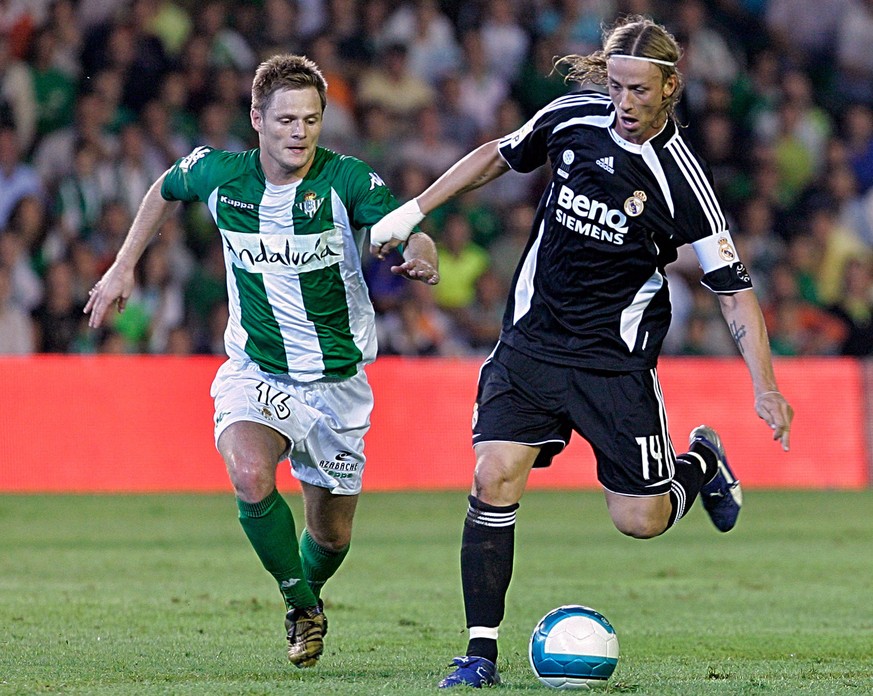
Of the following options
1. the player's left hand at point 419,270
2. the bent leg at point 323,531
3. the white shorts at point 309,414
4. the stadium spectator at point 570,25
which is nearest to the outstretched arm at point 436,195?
the player's left hand at point 419,270

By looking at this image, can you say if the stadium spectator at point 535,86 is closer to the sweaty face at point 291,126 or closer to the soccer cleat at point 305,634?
the sweaty face at point 291,126

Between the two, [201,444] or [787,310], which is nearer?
[201,444]

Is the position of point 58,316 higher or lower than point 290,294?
lower

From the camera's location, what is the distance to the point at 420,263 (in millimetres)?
5430

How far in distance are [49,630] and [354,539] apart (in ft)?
15.0

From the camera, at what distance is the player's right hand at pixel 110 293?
5984 mm

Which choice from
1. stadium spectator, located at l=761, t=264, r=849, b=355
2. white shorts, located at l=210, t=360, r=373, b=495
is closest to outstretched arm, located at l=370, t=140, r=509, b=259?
white shorts, located at l=210, t=360, r=373, b=495

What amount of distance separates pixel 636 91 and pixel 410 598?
142 inches

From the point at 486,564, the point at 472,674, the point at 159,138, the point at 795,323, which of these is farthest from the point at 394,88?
the point at 472,674

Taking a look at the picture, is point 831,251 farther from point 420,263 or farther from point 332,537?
point 420,263

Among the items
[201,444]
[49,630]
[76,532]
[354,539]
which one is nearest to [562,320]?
[49,630]

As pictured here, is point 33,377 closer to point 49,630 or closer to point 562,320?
point 49,630

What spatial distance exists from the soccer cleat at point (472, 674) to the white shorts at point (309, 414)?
1260 millimetres

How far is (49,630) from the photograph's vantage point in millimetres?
6586
